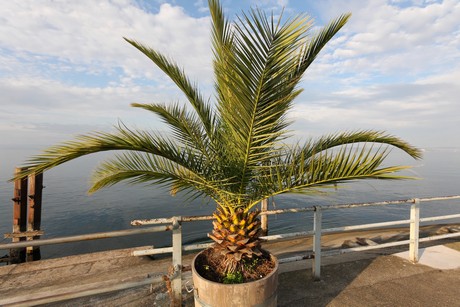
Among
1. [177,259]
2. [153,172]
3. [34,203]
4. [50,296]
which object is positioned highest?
[153,172]

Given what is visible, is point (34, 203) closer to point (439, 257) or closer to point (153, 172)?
point (153, 172)

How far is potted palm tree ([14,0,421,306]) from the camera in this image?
2.42 metres

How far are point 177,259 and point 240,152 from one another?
1.56 m

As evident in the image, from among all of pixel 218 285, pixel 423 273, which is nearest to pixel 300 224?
pixel 423 273

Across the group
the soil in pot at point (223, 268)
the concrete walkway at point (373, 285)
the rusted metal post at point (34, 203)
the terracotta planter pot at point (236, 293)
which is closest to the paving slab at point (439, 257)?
the concrete walkway at point (373, 285)

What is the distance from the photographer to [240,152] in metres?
2.84

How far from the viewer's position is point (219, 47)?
3256mm

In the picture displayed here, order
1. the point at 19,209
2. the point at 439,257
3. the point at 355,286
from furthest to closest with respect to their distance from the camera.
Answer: the point at 19,209
the point at 439,257
the point at 355,286

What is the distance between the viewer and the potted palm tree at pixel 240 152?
2422mm

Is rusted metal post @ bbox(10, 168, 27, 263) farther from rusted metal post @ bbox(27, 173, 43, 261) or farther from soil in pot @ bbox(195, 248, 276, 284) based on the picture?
soil in pot @ bbox(195, 248, 276, 284)

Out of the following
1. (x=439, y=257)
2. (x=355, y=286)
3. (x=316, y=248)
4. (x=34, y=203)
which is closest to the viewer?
(x=355, y=286)

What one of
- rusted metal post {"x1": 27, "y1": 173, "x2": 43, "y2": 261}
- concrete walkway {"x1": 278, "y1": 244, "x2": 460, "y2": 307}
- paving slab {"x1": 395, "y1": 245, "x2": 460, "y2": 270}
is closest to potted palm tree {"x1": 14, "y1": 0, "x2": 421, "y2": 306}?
concrete walkway {"x1": 278, "y1": 244, "x2": 460, "y2": 307}

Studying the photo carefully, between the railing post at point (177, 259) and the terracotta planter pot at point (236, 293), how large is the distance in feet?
1.35

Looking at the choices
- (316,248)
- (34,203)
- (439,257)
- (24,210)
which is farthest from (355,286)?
(24,210)
